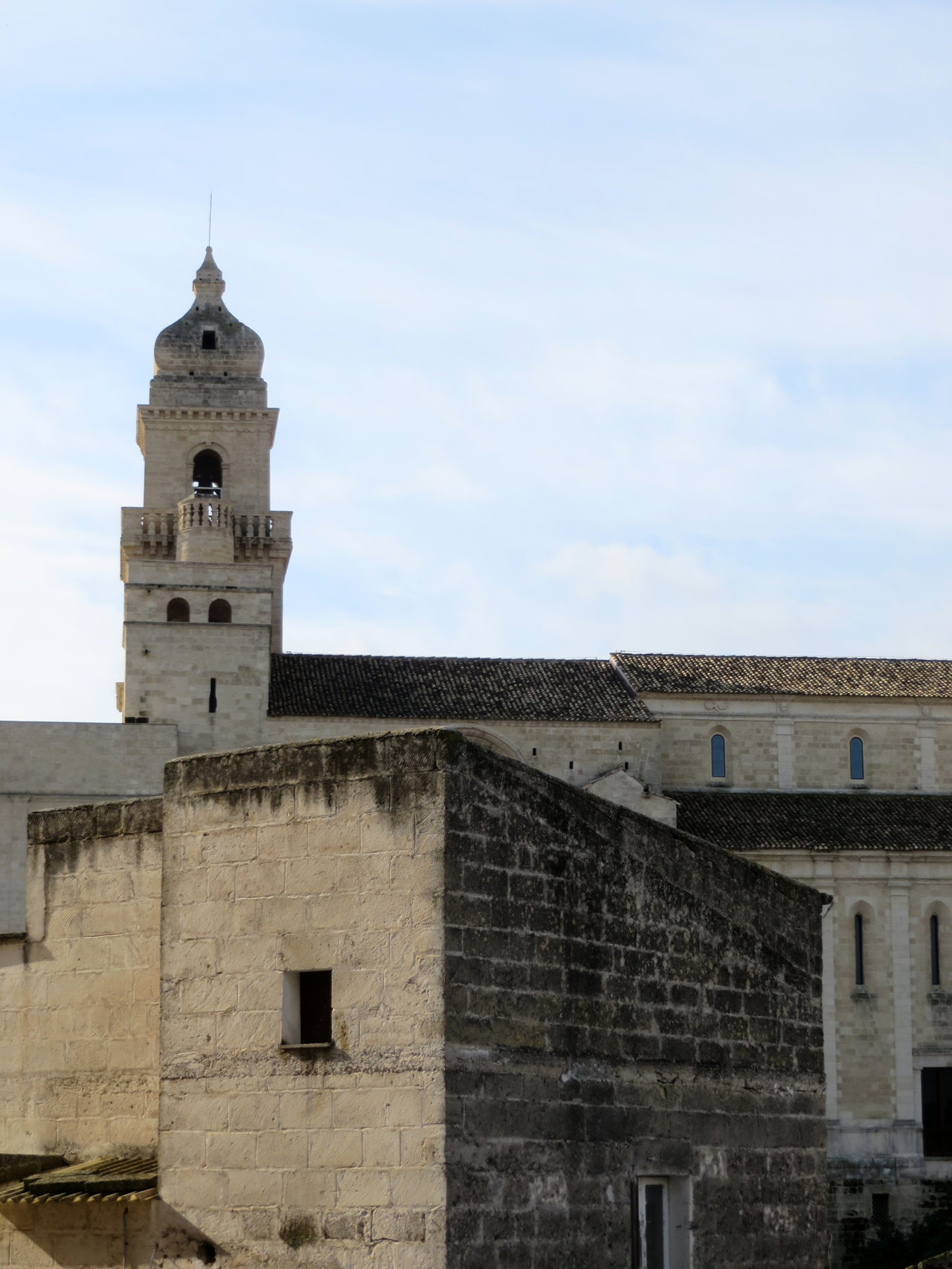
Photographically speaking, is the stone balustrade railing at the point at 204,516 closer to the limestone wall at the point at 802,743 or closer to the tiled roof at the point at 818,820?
the limestone wall at the point at 802,743

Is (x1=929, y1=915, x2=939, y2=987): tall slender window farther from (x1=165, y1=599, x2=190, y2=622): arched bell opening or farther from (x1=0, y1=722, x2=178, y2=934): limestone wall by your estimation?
(x1=165, y1=599, x2=190, y2=622): arched bell opening

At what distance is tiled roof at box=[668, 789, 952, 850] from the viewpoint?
4344cm

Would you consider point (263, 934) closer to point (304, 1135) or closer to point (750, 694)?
point (304, 1135)

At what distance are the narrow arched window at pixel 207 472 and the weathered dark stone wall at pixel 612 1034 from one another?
36392 mm

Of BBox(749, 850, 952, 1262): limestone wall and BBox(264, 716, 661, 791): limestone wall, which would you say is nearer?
BBox(749, 850, 952, 1262): limestone wall

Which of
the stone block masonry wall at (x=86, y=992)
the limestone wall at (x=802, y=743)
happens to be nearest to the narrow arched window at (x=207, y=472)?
the limestone wall at (x=802, y=743)

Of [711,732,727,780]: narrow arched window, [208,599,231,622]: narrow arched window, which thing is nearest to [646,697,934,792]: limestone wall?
[711,732,727,780]: narrow arched window

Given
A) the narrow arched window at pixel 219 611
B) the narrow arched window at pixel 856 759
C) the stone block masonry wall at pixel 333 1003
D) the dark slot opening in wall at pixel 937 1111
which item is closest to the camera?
the stone block masonry wall at pixel 333 1003

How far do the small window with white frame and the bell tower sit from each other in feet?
94.7

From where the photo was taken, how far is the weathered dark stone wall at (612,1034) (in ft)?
38.2

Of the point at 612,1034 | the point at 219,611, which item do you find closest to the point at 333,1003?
the point at 612,1034

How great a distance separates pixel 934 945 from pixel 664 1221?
3186 centimetres

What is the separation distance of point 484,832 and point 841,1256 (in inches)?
1267

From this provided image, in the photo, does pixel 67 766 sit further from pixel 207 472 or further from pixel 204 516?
pixel 207 472
